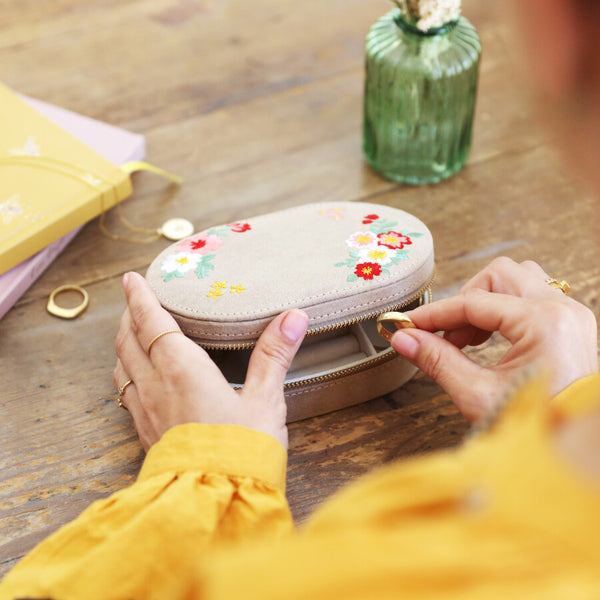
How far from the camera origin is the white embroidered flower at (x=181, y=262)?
942 mm

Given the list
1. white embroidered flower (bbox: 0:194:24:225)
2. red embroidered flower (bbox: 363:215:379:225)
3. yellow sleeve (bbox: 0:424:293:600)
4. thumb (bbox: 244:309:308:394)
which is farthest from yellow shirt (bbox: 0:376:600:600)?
white embroidered flower (bbox: 0:194:24:225)

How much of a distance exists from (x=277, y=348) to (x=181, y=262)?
20cm

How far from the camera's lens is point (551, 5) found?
492 mm

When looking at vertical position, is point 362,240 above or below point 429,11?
below

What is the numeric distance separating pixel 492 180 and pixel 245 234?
0.54 m

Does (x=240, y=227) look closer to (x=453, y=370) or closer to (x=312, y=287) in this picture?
(x=312, y=287)

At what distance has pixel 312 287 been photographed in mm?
890

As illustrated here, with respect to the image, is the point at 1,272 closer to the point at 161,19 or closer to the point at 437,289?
the point at 437,289

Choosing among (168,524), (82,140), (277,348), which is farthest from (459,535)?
(82,140)

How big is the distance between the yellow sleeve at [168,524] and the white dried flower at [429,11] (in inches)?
28.1

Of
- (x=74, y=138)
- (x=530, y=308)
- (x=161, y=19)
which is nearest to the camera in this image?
(x=530, y=308)

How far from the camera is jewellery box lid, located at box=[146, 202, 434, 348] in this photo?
2.90 ft

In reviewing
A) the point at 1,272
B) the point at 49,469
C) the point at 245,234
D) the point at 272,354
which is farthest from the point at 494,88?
the point at 49,469

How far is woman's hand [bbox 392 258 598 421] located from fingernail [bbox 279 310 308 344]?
0.37ft
